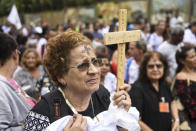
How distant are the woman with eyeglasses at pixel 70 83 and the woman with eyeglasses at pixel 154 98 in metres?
1.35

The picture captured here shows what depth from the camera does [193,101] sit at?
3.65m

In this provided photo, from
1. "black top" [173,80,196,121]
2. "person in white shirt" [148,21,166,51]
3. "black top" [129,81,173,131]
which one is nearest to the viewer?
"black top" [129,81,173,131]

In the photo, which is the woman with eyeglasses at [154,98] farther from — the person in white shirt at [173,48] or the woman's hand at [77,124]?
the person in white shirt at [173,48]

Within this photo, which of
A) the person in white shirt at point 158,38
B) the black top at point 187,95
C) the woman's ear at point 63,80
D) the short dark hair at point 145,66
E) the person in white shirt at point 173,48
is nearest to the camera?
the woman's ear at point 63,80

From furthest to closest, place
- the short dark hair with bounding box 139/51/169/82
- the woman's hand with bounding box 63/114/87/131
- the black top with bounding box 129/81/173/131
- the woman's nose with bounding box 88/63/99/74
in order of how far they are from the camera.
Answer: the short dark hair with bounding box 139/51/169/82 < the black top with bounding box 129/81/173/131 < the woman's nose with bounding box 88/63/99/74 < the woman's hand with bounding box 63/114/87/131

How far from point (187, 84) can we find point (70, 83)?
7.77ft

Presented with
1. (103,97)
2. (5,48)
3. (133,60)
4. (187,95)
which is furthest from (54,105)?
(133,60)

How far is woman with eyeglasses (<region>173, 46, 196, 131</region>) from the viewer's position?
12.0 feet

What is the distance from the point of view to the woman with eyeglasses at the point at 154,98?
3.26m

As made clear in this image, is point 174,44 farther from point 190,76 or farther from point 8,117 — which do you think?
A: point 8,117

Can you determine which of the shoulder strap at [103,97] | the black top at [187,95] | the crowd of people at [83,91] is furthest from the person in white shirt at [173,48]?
the shoulder strap at [103,97]

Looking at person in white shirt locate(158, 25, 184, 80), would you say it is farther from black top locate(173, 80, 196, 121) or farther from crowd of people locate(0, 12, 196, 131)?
black top locate(173, 80, 196, 121)

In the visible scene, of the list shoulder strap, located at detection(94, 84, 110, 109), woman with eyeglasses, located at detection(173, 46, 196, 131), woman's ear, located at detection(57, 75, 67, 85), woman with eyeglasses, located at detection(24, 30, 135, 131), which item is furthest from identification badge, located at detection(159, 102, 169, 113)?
woman's ear, located at detection(57, 75, 67, 85)

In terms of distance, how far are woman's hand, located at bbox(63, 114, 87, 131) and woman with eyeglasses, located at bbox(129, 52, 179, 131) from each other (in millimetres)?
1611
